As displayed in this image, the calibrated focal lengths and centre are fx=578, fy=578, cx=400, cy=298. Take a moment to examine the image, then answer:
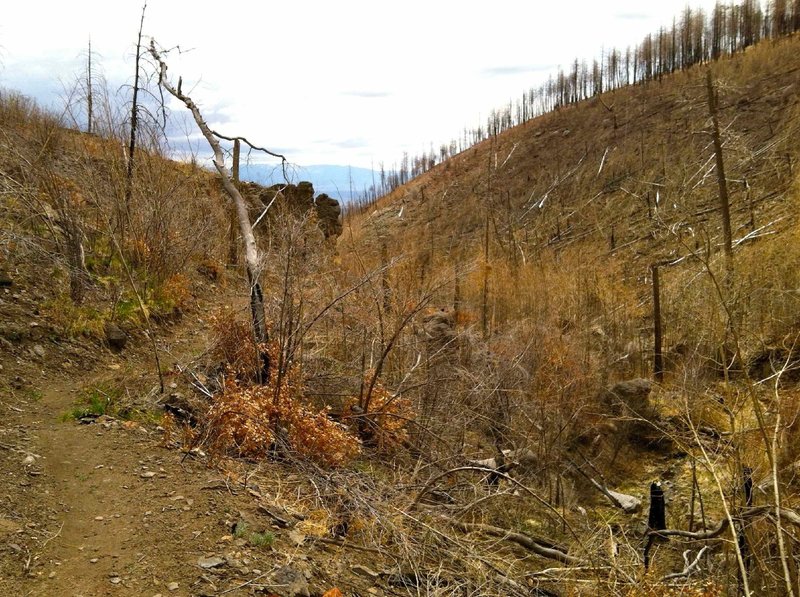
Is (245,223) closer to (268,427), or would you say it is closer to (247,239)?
(247,239)

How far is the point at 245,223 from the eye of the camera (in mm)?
7816

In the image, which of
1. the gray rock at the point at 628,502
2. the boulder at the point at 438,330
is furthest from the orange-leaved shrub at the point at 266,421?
the gray rock at the point at 628,502

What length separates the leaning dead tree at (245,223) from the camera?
6.73 m

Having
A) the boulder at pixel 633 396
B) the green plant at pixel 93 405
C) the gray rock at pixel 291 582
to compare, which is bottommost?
the boulder at pixel 633 396

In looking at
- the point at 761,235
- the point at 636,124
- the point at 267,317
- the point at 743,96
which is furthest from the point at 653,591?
the point at 636,124

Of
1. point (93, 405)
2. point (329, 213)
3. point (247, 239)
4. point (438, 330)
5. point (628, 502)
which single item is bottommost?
point (628, 502)

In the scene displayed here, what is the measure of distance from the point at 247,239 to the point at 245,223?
456 millimetres

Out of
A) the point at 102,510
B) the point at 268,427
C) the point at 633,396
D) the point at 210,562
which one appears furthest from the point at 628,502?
the point at 102,510

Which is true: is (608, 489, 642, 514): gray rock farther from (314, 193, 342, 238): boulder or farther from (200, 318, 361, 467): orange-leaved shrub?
(314, 193, 342, 238): boulder

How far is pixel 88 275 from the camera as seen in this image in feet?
25.4

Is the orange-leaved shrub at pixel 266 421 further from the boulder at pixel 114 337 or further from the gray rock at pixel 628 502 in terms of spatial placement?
the gray rock at pixel 628 502

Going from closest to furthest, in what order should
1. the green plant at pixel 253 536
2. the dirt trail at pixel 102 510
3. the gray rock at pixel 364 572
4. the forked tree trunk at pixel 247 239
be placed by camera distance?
the dirt trail at pixel 102 510, the green plant at pixel 253 536, the gray rock at pixel 364 572, the forked tree trunk at pixel 247 239

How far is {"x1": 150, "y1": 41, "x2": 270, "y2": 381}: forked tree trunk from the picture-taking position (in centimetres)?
673

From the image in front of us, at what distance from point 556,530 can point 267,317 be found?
16.5ft
